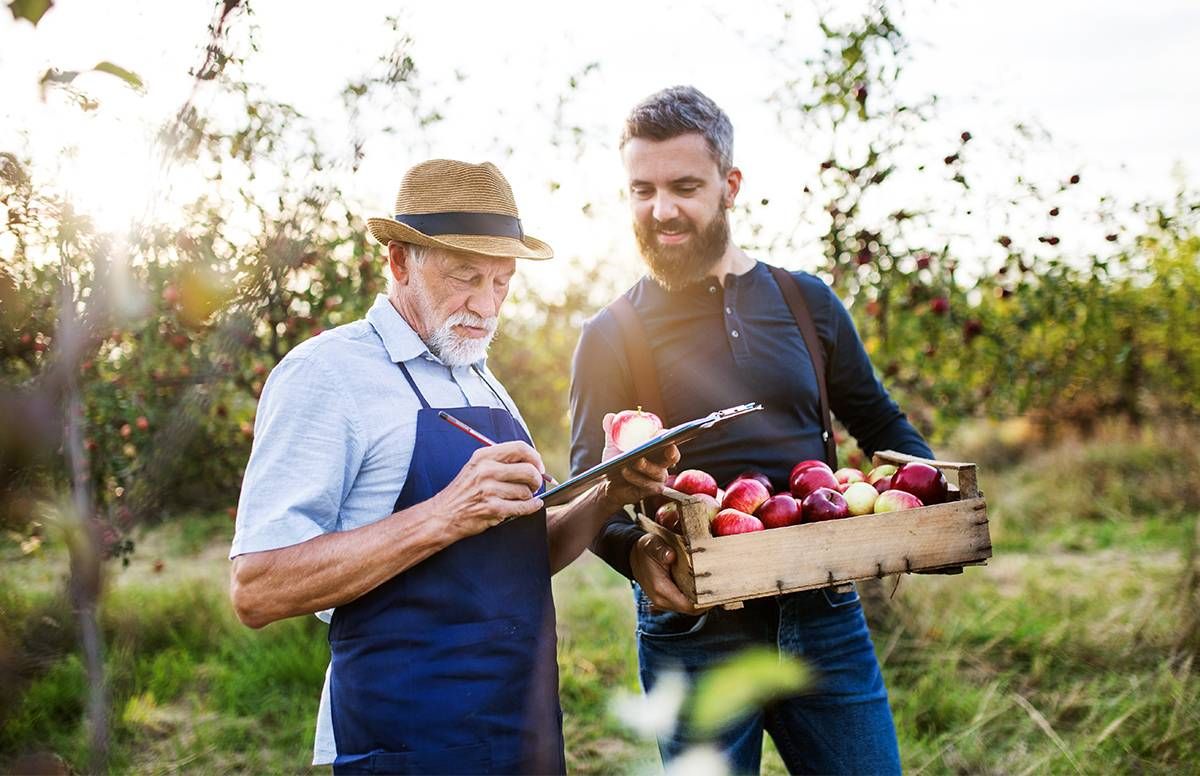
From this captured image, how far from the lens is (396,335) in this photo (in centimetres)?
197

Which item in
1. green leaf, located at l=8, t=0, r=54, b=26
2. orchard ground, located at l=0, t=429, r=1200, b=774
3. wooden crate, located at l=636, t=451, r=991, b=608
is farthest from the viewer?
orchard ground, located at l=0, t=429, r=1200, b=774

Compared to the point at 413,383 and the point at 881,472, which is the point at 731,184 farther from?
the point at 413,383

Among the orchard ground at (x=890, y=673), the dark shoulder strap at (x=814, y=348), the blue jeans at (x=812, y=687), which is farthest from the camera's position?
the orchard ground at (x=890, y=673)

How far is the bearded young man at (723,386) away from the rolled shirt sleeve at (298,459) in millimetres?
749

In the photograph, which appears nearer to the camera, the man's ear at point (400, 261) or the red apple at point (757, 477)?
the man's ear at point (400, 261)

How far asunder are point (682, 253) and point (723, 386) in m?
0.36

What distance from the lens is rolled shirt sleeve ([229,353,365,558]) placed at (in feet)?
5.49

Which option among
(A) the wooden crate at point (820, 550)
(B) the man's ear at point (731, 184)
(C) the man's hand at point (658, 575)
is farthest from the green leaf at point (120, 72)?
(B) the man's ear at point (731, 184)

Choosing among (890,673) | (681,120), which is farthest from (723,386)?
(890,673)

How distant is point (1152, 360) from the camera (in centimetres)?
873

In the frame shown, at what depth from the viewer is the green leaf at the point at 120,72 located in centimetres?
85

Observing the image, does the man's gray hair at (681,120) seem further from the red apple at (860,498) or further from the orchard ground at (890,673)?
the orchard ground at (890,673)

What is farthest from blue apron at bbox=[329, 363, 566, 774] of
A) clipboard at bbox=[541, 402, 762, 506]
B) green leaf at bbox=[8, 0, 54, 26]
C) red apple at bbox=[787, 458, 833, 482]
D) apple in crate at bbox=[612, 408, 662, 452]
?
green leaf at bbox=[8, 0, 54, 26]

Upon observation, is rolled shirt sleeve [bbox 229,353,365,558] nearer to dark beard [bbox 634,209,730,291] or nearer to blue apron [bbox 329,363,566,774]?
blue apron [bbox 329,363,566,774]
